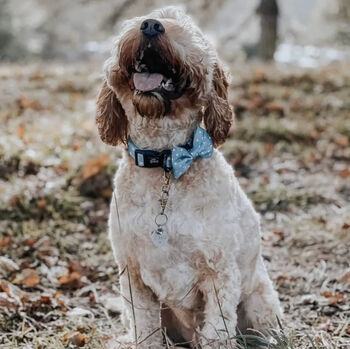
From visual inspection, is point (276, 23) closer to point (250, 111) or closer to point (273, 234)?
point (250, 111)

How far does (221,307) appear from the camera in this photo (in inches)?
125

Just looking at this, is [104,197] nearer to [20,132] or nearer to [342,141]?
[20,132]

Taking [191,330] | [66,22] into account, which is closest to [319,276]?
[191,330]

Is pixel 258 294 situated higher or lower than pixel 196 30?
lower

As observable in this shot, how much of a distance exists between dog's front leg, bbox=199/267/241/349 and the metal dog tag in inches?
12.0

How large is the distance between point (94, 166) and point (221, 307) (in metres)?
3.11

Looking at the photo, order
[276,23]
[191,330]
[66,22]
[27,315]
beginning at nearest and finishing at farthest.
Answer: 1. [191,330]
2. [27,315]
3. [276,23]
4. [66,22]

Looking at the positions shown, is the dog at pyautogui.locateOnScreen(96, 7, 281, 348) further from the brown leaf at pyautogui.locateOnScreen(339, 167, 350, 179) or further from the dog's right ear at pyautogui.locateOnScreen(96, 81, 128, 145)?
the brown leaf at pyautogui.locateOnScreen(339, 167, 350, 179)

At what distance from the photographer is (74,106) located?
866 cm

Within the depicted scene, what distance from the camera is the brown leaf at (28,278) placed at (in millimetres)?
4398

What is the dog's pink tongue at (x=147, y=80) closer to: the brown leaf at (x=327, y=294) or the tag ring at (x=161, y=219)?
the tag ring at (x=161, y=219)

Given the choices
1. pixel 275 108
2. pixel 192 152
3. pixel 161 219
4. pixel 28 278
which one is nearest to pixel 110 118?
pixel 192 152

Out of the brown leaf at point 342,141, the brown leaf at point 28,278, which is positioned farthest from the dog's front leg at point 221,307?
the brown leaf at point 342,141

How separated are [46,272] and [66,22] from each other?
2614 centimetres
